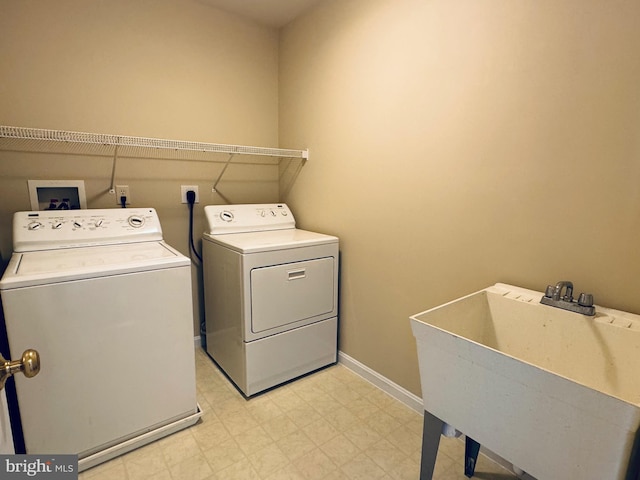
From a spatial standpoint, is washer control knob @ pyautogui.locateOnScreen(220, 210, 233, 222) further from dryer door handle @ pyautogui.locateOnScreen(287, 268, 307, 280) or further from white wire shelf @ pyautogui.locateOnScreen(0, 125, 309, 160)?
dryer door handle @ pyautogui.locateOnScreen(287, 268, 307, 280)

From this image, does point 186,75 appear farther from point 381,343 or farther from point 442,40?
point 381,343

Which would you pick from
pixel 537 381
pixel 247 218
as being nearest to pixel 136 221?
pixel 247 218

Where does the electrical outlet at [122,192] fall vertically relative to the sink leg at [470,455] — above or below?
above

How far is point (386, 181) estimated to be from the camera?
1.80 m

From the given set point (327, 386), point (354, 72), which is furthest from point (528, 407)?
point (354, 72)

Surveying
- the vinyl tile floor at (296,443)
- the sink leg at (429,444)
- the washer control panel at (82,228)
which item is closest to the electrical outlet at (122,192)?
the washer control panel at (82,228)

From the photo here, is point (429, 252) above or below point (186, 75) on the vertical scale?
below

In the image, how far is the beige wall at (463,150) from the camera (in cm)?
109

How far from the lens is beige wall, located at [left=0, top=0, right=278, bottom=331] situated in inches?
66.7

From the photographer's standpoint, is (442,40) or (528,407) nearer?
(528,407)

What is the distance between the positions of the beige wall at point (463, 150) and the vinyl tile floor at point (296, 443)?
27cm

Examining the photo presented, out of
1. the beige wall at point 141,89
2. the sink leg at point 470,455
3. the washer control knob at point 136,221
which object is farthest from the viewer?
the washer control knob at point 136,221

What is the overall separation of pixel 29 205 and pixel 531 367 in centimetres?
230

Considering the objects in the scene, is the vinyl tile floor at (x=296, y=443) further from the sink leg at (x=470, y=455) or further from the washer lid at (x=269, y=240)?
the washer lid at (x=269, y=240)
